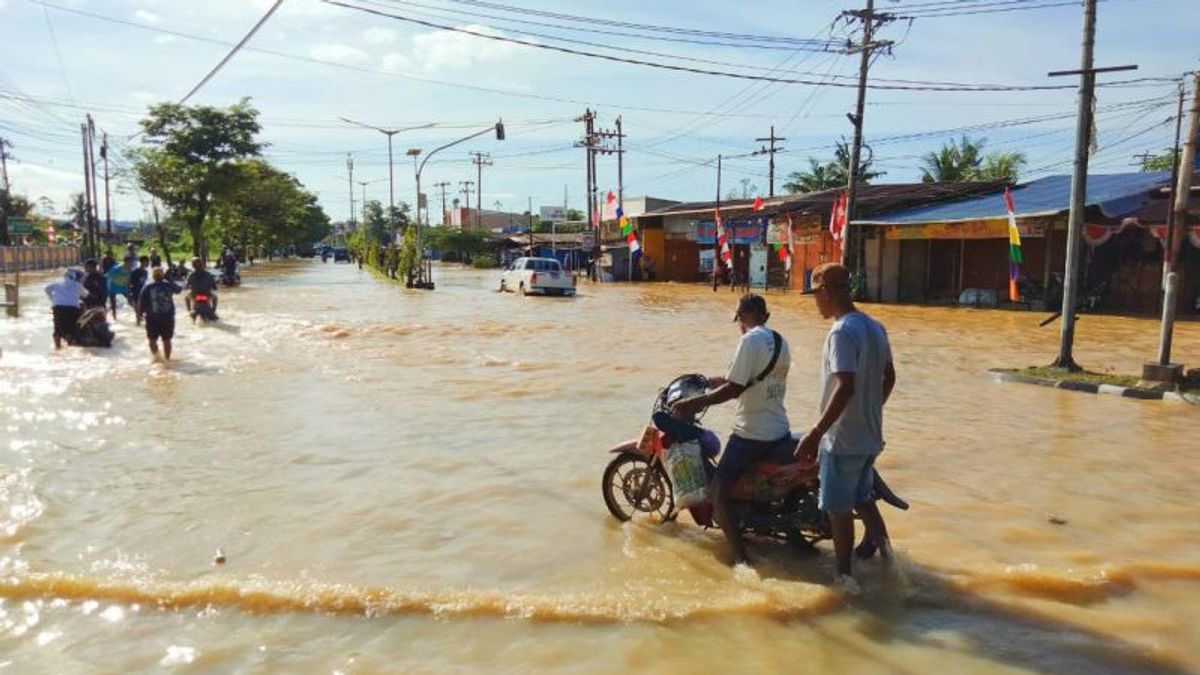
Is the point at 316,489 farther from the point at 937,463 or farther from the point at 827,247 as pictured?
the point at 827,247

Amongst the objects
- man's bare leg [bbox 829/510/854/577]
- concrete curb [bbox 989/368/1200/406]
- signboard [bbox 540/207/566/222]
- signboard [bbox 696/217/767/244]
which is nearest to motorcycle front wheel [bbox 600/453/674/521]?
man's bare leg [bbox 829/510/854/577]

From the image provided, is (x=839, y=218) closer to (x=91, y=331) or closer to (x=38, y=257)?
(x=91, y=331)

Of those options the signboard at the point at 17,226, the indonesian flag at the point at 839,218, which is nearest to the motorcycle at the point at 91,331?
the indonesian flag at the point at 839,218

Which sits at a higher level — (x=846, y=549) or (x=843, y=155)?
(x=843, y=155)

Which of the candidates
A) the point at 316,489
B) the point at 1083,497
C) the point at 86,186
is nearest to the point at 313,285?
the point at 86,186

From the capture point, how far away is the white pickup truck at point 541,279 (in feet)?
110

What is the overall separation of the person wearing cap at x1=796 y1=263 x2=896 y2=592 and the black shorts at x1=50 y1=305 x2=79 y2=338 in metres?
15.4

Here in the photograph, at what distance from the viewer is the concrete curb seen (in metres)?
11.8

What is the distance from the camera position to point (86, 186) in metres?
44.1

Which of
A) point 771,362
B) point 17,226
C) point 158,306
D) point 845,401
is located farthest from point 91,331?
point 17,226

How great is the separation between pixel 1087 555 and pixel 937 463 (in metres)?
2.58

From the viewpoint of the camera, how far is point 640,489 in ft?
20.5

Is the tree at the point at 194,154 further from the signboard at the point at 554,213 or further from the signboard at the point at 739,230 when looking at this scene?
the signboard at the point at 554,213

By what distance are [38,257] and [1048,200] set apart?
177ft
